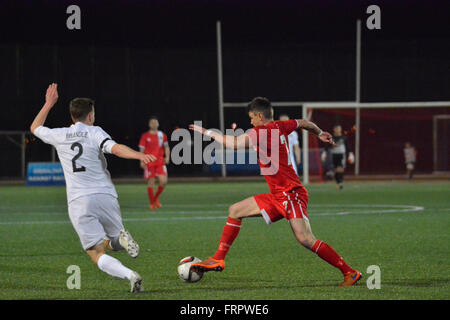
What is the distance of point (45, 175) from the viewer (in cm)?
3216

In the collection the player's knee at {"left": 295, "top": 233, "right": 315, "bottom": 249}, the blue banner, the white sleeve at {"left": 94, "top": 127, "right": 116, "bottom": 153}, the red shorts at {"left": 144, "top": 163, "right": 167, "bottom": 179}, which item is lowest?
the blue banner

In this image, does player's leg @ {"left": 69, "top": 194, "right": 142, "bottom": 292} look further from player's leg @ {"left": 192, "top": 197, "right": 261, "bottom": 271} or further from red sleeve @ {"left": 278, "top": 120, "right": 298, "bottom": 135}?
red sleeve @ {"left": 278, "top": 120, "right": 298, "bottom": 135}

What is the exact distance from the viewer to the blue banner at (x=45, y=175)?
31922 mm

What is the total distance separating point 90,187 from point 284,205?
6.57ft

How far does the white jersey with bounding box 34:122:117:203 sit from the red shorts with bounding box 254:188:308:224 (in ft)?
5.36

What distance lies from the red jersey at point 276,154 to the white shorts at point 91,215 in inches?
Answer: 65.0

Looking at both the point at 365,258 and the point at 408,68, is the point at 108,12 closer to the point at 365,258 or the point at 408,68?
the point at 408,68

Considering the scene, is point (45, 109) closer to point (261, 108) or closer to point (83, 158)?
point (83, 158)

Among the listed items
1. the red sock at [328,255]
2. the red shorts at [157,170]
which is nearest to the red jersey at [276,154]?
the red sock at [328,255]

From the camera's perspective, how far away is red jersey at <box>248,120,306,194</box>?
794cm

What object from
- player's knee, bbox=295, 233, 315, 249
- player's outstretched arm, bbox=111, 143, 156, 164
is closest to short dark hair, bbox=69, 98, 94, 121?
player's outstretched arm, bbox=111, 143, 156, 164

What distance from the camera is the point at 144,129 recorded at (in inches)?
1615

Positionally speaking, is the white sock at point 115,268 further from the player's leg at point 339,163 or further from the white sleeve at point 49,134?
the player's leg at point 339,163
